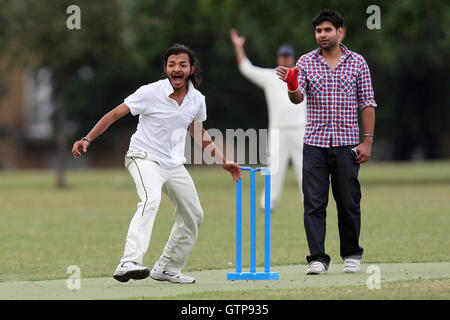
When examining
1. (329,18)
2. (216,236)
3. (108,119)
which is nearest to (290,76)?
(329,18)

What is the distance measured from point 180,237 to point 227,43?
40.0 m

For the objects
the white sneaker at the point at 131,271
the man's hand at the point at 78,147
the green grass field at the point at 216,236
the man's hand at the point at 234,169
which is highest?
the man's hand at the point at 78,147

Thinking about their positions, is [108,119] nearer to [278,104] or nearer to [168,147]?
[168,147]

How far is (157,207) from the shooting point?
26.1ft

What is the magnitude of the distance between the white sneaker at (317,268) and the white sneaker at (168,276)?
1.04 metres


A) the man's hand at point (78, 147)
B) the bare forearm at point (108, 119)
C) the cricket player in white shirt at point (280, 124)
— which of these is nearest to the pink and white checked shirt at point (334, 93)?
the bare forearm at point (108, 119)

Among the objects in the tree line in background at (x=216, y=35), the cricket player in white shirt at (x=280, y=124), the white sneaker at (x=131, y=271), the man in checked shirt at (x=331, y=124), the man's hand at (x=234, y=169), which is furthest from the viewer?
the tree line in background at (x=216, y=35)

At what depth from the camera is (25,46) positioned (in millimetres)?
26797

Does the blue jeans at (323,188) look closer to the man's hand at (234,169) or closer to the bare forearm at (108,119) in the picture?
the man's hand at (234,169)

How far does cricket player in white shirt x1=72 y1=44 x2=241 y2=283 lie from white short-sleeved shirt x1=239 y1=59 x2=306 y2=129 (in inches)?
269

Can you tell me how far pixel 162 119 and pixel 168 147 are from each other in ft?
0.77

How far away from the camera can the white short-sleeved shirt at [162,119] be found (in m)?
8.05
